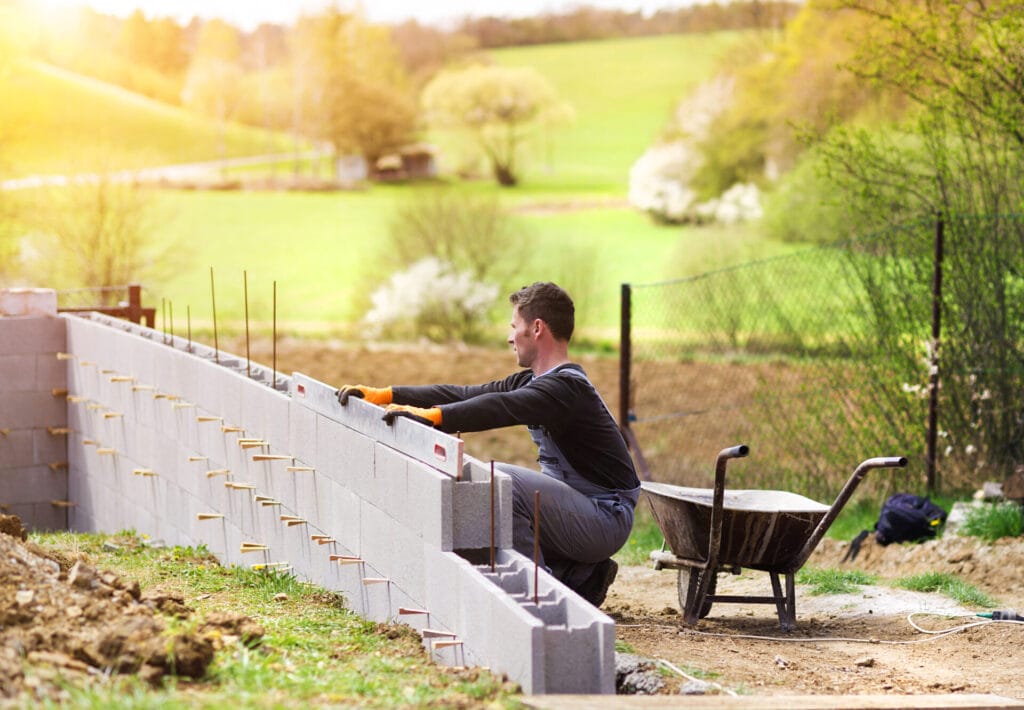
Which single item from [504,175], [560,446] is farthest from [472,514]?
[504,175]

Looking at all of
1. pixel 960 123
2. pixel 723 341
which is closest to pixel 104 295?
pixel 723 341

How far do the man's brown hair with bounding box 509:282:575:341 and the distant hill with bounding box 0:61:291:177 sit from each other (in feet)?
124

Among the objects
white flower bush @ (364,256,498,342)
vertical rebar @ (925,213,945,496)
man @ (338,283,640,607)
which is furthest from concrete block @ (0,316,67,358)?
white flower bush @ (364,256,498,342)

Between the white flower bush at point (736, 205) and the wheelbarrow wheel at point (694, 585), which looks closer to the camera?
the wheelbarrow wheel at point (694, 585)

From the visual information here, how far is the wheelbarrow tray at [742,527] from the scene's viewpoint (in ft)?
19.8

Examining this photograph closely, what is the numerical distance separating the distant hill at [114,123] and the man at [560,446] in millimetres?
37748

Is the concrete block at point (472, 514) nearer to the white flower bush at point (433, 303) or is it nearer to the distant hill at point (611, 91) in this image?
the white flower bush at point (433, 303)

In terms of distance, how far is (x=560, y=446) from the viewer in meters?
5.89

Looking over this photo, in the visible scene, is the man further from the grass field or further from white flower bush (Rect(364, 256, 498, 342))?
the grass field

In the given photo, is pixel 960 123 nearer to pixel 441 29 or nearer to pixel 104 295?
pixel 104 295

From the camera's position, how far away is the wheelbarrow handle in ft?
18.5

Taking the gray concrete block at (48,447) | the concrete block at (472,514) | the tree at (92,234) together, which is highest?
the tree at (92,234)

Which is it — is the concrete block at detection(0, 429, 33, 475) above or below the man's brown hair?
below

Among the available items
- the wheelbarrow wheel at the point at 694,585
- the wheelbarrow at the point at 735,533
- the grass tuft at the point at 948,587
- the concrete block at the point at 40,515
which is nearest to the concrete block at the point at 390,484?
the wheelbarrow at the point at 735,533
